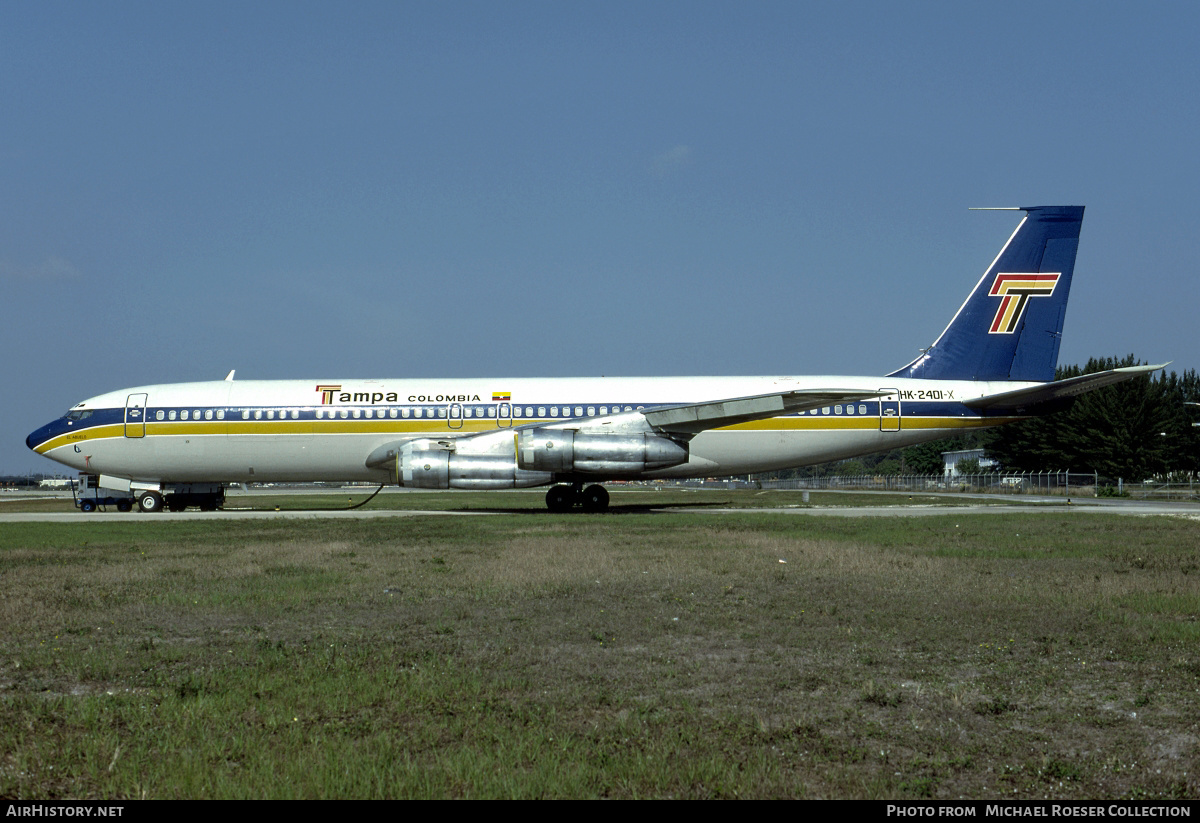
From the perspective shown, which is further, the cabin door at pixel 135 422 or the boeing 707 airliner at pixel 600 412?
the cabin door at pixel 135 422

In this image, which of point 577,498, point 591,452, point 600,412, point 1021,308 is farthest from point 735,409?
point 1021,308

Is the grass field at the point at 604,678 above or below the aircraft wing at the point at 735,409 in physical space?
below

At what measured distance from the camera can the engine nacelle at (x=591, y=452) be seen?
87.8 feet

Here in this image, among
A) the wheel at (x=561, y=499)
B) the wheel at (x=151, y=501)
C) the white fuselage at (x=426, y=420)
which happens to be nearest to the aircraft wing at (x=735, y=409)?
the white fuselage at (x=426, y=420)

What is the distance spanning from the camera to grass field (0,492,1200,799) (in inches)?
176

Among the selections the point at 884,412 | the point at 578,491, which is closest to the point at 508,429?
the point at 578,491

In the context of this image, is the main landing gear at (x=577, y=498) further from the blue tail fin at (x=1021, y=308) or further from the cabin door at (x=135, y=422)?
the cabin door at (x=135, y=422)

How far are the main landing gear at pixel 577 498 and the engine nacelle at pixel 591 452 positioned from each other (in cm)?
214

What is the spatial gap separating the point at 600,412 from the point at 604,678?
22639mm

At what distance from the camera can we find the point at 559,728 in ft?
17.1

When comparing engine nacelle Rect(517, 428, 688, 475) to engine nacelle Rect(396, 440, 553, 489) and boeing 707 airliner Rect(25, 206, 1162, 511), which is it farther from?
engine nacelle Rect(396, 440, 553, 489)

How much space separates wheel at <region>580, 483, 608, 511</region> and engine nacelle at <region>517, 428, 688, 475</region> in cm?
212

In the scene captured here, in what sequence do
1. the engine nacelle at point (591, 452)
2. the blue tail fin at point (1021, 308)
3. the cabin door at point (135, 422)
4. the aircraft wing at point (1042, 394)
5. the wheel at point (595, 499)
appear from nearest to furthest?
the aircraft wing at point (1042, 394)
the engine nacelle at point (591, 452)
the wheel at point (595, 499)
the cabin door at point (135, 422)
the blue tail fin at point (1021, 308)

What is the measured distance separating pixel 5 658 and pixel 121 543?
37.2ft
